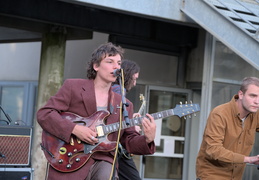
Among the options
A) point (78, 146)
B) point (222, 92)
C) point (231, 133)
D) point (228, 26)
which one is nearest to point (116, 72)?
point (78, 146)

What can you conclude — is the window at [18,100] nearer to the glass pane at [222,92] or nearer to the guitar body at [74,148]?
the glass pane at [222,92]

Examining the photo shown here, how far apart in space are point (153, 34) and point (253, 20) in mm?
2282

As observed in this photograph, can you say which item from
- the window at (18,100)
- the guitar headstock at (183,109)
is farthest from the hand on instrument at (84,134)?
the window at (18,100)

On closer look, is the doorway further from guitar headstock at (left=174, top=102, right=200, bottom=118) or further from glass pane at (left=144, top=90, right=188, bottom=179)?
guitar headstock at (left=174, top=102, right=200, bottom=118)

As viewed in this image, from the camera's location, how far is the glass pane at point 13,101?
11203 millimetres

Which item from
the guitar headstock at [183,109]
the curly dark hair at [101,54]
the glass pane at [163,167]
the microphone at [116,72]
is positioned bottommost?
the glass pane at [163,167]

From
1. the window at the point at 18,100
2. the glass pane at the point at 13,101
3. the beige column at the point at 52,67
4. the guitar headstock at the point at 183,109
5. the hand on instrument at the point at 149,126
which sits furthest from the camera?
the glass pane at the point at 13,101

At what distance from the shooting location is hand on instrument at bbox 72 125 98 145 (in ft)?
→ 13.1

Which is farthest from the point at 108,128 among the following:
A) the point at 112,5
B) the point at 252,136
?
the point at 112,5

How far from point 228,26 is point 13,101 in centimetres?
563

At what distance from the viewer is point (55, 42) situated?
9.66 meters

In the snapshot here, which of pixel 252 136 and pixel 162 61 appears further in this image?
pixel 162 61

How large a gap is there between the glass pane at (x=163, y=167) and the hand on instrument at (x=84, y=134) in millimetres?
6410

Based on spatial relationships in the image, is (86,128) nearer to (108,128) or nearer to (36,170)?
(108,128)
